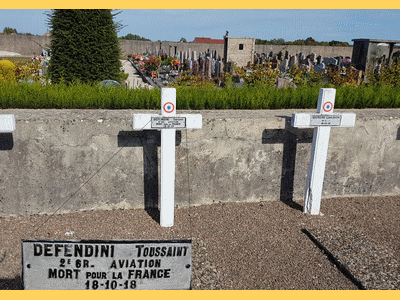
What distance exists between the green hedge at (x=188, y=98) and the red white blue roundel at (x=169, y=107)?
4.95 ft

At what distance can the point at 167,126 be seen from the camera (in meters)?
4.56

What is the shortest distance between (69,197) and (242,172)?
8.27 feet

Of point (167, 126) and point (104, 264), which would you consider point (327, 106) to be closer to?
point (167, 126)

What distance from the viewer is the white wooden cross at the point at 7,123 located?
439 centimetres

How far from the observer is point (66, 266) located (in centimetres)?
278

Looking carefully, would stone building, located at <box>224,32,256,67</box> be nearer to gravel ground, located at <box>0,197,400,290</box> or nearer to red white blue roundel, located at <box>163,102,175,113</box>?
gravel ground, located at <box>0,197,400,290</box>

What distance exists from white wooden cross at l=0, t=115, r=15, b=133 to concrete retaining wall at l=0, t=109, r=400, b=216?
15.0 inches

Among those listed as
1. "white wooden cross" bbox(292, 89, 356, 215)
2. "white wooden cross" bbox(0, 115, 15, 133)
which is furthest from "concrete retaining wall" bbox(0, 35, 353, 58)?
"white wooden cross" bbox(0, 115, 15, 133)

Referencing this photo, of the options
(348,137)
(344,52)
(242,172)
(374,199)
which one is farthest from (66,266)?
(344,52)

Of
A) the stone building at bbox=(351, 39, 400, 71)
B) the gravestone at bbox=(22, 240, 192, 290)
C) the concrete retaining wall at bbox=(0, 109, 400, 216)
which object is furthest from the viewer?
the stone building at bbox=(351, 39, 400, 71)

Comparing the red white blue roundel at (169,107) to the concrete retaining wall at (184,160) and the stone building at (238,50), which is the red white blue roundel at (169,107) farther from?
the stone building at (238,50)

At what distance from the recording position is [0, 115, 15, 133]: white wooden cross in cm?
439

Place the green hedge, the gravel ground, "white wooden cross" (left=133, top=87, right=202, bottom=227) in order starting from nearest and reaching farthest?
1. the gravel ground
2. "white wooden cross" (left=133, top=87, right=202, bottom=227)
3. the green hedge

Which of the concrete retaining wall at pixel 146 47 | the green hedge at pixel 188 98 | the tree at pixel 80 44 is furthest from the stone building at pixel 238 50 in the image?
the concrete retaining wall at pixel 146 47
